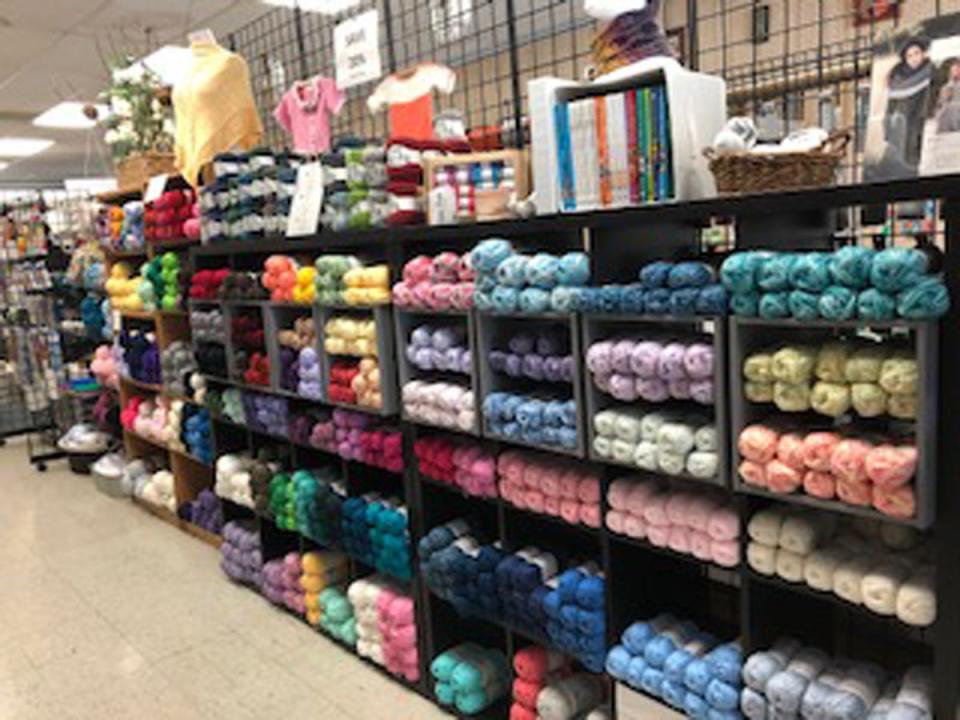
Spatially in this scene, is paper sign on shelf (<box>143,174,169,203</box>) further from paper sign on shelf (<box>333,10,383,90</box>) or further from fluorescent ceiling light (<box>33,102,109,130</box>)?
fluorescent ceiling light (<box>33,102,109,130</box>)

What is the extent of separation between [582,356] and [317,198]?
4.33 feet

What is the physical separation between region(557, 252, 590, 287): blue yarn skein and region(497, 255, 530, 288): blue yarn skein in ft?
0.38

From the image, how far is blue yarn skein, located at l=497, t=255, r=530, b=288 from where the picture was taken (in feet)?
6.81

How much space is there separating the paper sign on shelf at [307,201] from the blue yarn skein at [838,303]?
1.86 m

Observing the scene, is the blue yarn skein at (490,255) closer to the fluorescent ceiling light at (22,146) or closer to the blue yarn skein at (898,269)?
the blue yarn skein at (898,269)

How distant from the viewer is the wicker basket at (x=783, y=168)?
1616 millimetres

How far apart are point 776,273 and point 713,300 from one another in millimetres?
150

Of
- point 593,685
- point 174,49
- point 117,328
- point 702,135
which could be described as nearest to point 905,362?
point 702,135

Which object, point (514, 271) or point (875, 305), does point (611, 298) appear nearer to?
point (514, 271)

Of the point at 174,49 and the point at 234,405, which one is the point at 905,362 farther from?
the point at 174,49

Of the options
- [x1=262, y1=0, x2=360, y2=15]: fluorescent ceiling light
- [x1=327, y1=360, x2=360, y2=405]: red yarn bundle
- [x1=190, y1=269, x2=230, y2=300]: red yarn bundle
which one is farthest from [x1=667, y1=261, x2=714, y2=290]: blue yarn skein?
[x1=262, y1=0, x2=360, y2=15]: fluorescent ceiling light

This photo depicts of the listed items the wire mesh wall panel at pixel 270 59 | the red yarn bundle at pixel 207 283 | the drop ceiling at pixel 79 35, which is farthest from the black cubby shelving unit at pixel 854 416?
the drop ceiling at pixel 79 35

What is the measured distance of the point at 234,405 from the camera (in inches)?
140

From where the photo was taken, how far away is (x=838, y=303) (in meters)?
1.47
